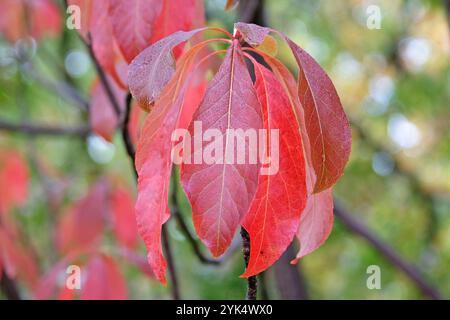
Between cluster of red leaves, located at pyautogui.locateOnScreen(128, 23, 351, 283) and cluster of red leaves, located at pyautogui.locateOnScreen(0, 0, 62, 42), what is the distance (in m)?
1.35

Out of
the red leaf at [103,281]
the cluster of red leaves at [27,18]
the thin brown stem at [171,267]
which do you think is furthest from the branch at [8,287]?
the cluster of red leaves at [27,18]

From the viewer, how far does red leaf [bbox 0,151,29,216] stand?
71.2 inches

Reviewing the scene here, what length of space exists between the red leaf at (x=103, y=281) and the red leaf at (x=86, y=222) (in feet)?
1.29

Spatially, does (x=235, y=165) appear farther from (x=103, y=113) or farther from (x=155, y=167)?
(x=103, y=113)

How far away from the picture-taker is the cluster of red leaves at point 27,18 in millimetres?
1848

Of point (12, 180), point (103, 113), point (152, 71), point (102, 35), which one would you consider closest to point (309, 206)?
point (152, 71)

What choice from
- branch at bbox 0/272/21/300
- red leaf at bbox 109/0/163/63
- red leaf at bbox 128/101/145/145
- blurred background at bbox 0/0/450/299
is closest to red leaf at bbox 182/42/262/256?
red leaf at bbox 109/0/163/63

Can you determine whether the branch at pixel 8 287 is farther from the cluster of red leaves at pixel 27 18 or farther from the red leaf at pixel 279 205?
the cluster of red leaves at pixel 27 18

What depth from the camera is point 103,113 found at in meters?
1.06

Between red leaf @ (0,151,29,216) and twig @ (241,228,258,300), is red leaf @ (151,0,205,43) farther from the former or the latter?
red leaf @ (0,151,29,216)

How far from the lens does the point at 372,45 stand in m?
2.54

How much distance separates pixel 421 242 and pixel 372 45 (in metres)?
0.75

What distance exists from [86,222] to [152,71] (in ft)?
3.74

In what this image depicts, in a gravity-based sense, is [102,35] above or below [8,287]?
above
